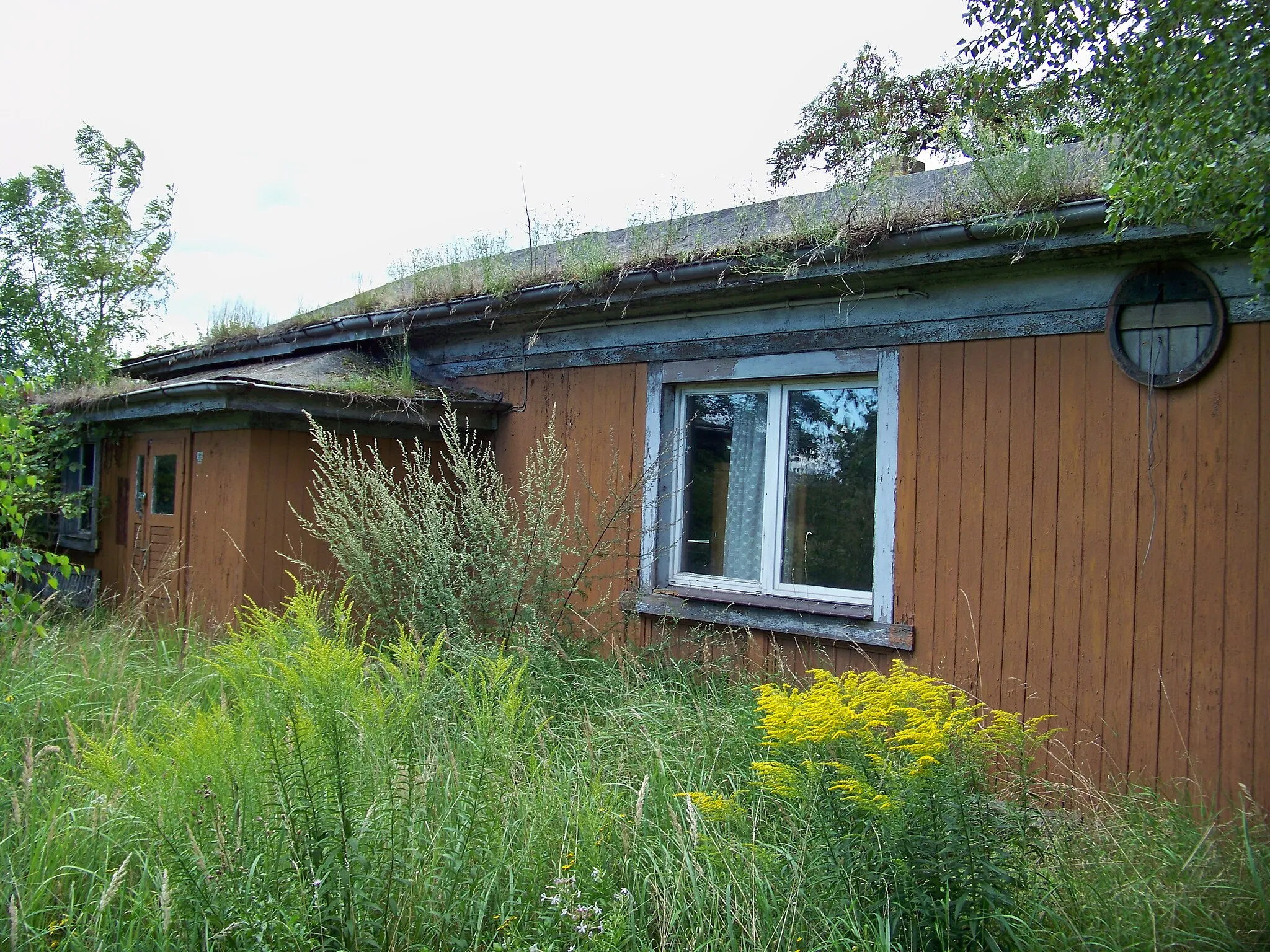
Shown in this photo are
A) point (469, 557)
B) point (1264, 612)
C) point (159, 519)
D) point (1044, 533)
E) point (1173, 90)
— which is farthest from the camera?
point (159, 519)

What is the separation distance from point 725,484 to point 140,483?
17.2 feet

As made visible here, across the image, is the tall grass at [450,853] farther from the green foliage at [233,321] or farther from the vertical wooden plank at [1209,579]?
the green foliage at [233,321]

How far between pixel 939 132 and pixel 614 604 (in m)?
3.68

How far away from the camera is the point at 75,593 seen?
8.27m

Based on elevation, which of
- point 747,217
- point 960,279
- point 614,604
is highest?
point 747,217

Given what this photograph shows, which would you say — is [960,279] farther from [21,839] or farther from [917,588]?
[21,839]

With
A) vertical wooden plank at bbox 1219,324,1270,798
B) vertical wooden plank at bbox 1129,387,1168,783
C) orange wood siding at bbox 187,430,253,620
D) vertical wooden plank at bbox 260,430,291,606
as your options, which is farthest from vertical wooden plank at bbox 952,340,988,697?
orange wood siding at bbox 187,430,253,620

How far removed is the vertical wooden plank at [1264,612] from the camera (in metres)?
3.72

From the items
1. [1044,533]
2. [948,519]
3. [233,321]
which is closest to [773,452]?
[948,519]

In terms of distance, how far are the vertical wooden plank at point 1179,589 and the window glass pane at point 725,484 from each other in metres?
2.22

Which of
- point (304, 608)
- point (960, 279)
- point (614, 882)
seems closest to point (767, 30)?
point (960, 279)

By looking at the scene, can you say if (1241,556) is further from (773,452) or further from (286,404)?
(286,404)

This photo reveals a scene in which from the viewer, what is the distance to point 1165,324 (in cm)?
408

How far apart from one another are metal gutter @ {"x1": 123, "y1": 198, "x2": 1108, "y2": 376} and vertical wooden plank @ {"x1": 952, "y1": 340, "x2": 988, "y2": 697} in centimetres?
65
